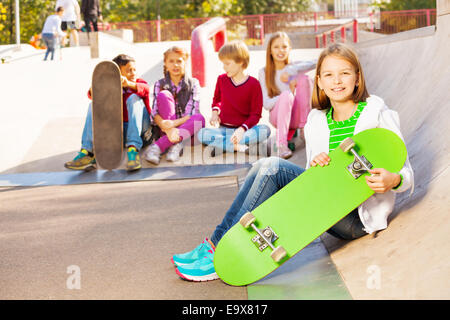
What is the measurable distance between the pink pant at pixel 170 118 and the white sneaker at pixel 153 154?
3.2 inches

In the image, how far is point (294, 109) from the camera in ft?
20.9

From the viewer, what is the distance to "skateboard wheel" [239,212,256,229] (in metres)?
2.73

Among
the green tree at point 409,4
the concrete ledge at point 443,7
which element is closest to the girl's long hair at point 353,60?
the concrete ledge at point 443,7

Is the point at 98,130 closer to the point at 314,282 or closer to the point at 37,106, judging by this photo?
the point at 37,106

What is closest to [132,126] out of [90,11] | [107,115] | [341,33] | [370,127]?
[107,115]

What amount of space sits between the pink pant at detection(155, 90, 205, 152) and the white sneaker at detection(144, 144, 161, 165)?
81 mm

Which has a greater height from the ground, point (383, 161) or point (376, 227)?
point (383, 161)

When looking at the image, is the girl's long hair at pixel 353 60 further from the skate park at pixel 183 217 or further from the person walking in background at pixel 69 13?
the person walking in background at pixel 69 13

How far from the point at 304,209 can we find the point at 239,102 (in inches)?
143

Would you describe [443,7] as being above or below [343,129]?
above

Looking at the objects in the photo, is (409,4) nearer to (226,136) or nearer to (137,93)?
(226,136)
